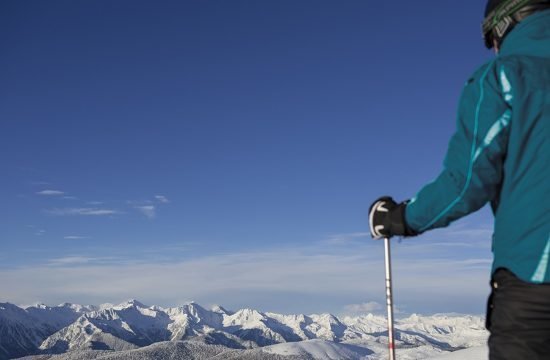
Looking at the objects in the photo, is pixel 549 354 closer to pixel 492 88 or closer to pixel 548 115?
pixel 548 115

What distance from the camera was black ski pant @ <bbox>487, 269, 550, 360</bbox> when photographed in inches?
129

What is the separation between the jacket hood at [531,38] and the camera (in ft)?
11.4

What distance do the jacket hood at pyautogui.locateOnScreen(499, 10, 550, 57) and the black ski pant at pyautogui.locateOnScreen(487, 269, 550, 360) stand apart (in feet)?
4.89

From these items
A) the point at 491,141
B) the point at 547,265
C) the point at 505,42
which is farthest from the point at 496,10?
the point at 547,265

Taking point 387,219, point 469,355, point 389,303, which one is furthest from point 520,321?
point 469,355

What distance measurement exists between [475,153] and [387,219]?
3.06 feet

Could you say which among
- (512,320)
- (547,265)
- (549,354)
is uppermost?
(547,265)

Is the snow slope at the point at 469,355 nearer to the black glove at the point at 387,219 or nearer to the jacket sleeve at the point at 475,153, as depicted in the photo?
the black glove at the point at 387,219

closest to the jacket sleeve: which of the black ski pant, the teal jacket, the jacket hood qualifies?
the teal jacket

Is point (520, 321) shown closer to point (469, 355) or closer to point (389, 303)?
point (389, 303)

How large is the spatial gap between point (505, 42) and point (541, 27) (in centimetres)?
25

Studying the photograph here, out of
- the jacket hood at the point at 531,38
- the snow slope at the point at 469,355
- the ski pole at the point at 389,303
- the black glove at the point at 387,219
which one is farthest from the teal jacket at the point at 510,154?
the snow slope at the point at 469,355

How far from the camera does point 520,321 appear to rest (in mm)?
3328

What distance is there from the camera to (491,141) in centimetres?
342
